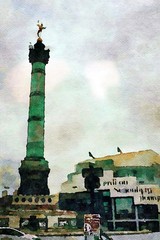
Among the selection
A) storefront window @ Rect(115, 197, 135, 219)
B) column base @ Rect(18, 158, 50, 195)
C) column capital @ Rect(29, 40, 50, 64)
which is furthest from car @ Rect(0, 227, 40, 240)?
column capital @ Rect(29, 40, 50, 64)

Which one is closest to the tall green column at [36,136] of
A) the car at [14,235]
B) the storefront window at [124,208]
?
the storefront window at [124,208]

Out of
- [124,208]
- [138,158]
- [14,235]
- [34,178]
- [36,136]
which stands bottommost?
[14,235]

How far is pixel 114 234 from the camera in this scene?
20.0 m

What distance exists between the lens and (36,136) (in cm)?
2927

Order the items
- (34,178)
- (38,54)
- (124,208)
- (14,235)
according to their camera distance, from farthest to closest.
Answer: (38,54) < (124,208) < (34,178) < (14,235)

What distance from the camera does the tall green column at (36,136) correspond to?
28.2 metres

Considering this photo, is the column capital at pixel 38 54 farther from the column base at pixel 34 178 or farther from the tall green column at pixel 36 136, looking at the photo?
the column base at pixel 34 178

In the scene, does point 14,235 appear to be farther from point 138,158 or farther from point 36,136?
point 138,158

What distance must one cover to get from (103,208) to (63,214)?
5402mm

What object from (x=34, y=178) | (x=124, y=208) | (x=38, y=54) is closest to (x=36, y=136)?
(x=34, y=178)

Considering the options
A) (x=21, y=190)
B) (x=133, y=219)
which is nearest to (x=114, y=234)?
(x=133, y=219)

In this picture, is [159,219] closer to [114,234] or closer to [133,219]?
[133,219]

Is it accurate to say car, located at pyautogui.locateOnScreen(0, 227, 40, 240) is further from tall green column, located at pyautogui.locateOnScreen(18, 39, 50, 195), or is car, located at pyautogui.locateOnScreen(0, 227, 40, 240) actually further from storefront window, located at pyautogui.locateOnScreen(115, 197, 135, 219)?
storefront window, located at pyautogui.locateOnScreen(115, 197, 135, 219)

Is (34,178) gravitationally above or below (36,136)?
below
